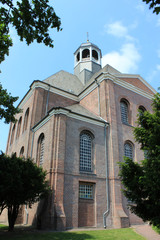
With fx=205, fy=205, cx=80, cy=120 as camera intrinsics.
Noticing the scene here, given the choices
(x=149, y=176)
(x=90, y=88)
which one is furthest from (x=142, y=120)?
(x=90, y=88)

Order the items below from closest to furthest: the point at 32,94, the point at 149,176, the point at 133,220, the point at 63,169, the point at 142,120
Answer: the point at 149,176 → the point at 142,120 → the point at 63,169 → the point at 133,220 → the point at 32,94

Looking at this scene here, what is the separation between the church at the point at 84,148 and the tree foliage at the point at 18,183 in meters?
1.28

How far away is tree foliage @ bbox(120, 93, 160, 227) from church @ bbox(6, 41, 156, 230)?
577 cm

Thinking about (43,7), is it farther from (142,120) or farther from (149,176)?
(149,176)

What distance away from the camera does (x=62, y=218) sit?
12.9m

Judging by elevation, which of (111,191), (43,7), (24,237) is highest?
(43,7)

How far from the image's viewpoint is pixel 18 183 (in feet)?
39.5

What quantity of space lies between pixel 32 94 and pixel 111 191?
1345 cm

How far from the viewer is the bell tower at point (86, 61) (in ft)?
105

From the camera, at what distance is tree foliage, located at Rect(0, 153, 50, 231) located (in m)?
11.7

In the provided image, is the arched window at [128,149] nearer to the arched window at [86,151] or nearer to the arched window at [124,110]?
the arched window at [124,110]

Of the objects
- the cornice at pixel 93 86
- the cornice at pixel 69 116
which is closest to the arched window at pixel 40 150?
the cornice at pixel 69 116

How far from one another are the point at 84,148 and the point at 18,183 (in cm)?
666

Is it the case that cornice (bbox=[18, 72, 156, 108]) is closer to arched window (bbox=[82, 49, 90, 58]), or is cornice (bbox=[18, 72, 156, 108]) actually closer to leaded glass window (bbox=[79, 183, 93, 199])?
leaded glass window (bbox=[79, 183, 93, 199])
